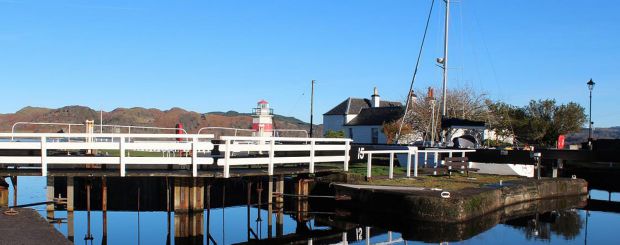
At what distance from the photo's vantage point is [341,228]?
60.4 ft

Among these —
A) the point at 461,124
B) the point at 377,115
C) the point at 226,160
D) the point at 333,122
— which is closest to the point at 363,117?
the point at 377,115

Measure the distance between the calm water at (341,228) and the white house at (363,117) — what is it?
38.7 metres

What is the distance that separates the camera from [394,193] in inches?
742

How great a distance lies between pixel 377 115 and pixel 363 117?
7.53 feet

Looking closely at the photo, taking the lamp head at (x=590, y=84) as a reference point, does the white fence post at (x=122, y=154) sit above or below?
below

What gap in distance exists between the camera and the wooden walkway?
34.2ft

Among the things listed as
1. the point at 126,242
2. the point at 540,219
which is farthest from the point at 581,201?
the point at 126,242

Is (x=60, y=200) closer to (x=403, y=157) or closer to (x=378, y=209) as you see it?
(x=378, y=209)

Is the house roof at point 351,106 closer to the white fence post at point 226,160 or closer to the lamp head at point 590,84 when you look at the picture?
the lamp head at point 590,84

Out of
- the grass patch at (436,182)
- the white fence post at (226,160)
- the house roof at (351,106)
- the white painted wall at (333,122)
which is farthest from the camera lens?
the white painted wall at (333,122)

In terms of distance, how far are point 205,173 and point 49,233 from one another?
6345mm

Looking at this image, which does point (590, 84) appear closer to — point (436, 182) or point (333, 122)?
point (436, 182)

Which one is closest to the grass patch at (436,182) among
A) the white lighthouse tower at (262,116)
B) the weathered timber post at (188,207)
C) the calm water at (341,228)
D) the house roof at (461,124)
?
the calm water at (341,228)

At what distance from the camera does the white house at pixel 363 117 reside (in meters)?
62.6
